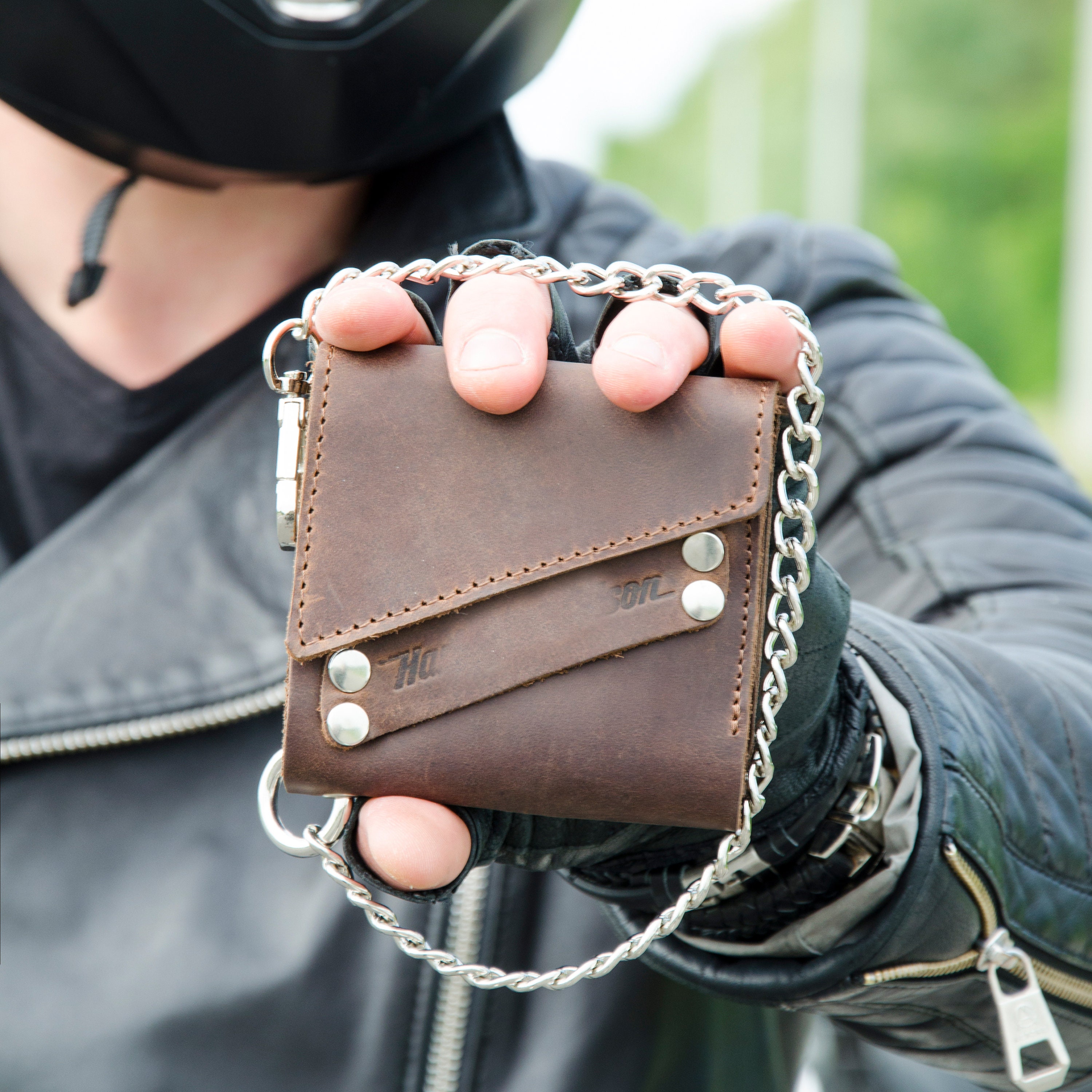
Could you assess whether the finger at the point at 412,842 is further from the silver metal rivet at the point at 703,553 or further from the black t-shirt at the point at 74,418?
the black t-shirt at the point at 74,418

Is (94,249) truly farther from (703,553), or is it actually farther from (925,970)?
(925,970)

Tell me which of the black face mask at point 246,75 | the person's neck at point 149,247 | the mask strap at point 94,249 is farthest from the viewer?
the person's neck at point 149,247

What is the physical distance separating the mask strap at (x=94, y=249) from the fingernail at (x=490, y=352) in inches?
A: 32.0

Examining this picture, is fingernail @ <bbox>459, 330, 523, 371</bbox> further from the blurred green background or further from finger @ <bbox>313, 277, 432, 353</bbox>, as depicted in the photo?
the blurred green background

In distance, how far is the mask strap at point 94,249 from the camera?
4.41 ft

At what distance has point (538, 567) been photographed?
737mm

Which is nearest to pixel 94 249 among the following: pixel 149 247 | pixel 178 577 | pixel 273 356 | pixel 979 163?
pixel 149 247

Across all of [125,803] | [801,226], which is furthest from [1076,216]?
[125,803]

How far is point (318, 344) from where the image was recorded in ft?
2.48

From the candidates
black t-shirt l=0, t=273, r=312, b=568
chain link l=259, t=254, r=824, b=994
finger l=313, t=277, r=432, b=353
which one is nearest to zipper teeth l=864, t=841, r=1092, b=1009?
chain link l=259, t=254, r=824, b=994

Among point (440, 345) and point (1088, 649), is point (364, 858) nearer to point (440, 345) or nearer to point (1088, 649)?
point (440, 345)

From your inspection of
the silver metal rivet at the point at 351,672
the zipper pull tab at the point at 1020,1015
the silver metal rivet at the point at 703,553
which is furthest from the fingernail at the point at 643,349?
the zipper pull tab at the point at 1020,1015

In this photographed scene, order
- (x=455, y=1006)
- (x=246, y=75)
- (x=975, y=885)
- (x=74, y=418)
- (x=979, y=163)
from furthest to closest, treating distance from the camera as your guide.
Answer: (x=979, y=163) → (x=74, y=418) → (x=246, y=75) → (x=455, y=1006) → (x=975, y=885)

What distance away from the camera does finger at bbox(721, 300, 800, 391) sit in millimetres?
716
